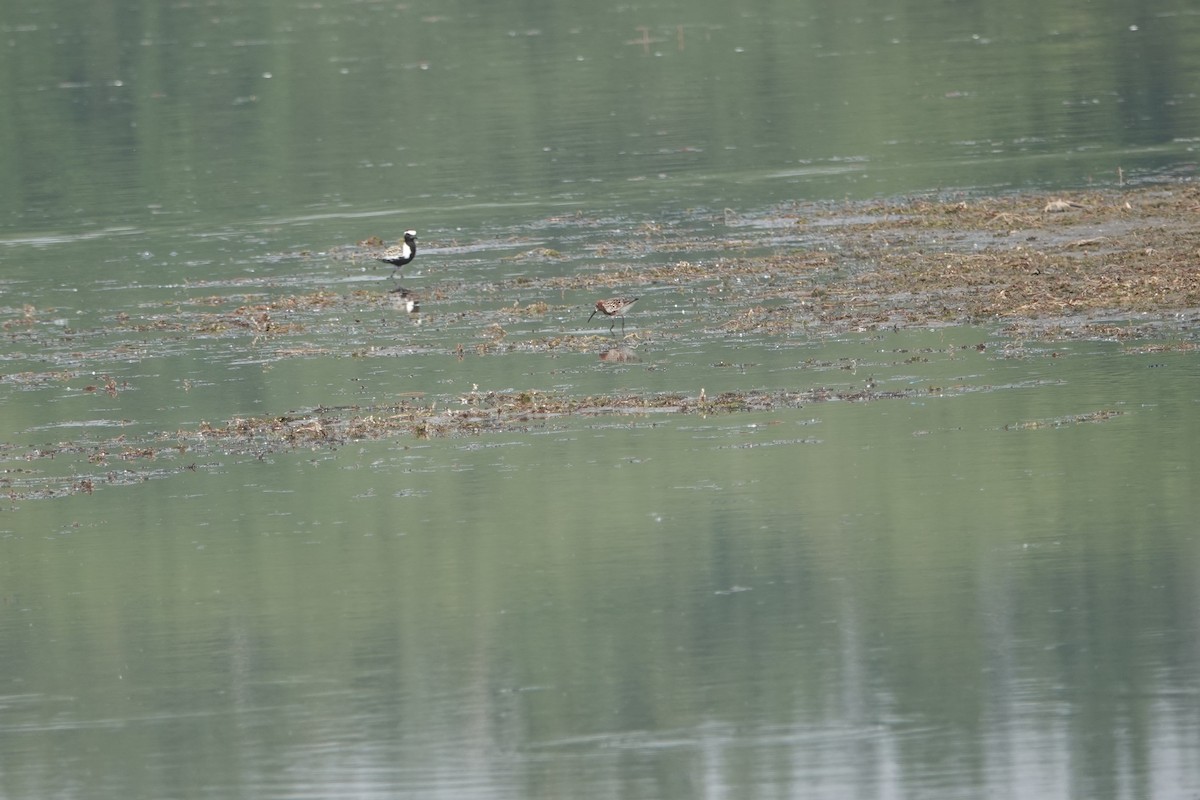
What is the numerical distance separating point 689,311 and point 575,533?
284 inches

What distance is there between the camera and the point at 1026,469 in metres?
14.8

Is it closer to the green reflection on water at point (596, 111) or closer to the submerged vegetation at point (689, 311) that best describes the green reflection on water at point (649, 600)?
the submerged vegetation at point (689, 311)

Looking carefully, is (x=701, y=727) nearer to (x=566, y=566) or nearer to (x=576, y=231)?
(x=566, y=566)

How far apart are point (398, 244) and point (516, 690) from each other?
1554 cm

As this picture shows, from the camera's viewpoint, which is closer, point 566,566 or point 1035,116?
point 566,566

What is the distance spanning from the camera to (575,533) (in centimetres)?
1402

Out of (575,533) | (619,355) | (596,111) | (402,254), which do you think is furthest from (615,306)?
(596,111)

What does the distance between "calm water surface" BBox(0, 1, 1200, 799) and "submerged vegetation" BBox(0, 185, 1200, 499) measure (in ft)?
0.38

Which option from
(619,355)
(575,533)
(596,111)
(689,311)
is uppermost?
(596,111)

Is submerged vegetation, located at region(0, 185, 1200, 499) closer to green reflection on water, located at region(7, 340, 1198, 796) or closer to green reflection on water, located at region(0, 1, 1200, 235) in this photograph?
green reflection on water, located at region(7, 340, 1198, 796)

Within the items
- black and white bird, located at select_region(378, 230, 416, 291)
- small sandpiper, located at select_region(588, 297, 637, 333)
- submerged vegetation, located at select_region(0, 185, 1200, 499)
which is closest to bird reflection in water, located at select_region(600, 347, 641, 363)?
submerged vegetation, located at select_region(0, 185, 1200, 499)

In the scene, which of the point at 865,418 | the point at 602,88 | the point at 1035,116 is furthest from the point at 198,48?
the point at 865,418

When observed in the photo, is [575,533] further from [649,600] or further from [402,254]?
[402,254]

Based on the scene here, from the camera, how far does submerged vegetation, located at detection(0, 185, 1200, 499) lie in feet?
55.7
